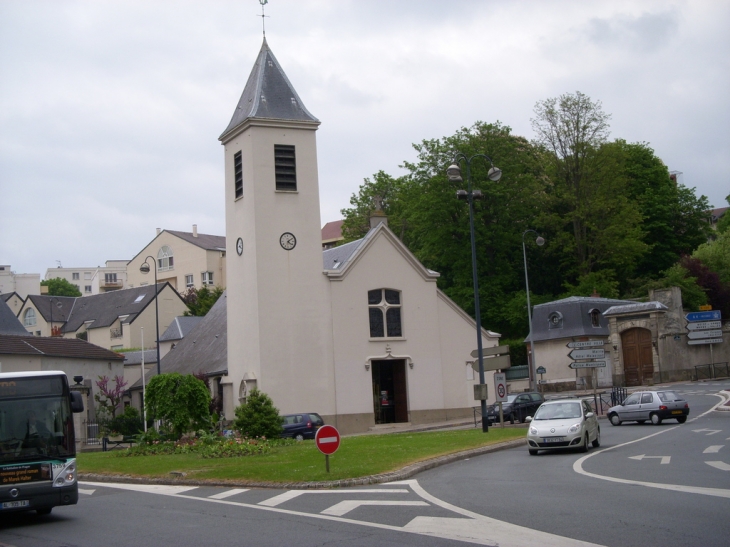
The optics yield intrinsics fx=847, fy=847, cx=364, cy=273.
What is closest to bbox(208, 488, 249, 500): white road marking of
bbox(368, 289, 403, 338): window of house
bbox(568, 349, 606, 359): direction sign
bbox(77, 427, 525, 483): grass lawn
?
bbox(77, 427, 525, 483): grass lawn

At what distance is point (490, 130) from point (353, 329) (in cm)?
2874

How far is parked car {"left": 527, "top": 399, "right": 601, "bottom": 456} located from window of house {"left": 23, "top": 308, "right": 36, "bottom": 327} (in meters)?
79.1

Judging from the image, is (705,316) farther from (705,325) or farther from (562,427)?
(562,427)

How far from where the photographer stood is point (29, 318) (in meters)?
92.4

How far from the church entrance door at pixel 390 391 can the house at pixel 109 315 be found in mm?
40695

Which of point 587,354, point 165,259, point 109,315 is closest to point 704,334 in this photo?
point 587,354

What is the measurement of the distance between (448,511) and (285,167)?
30.3 meters

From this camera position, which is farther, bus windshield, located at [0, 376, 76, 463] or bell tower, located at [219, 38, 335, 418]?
bell tower, located at [219, 38, 335, 418]

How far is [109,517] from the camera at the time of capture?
14250mm

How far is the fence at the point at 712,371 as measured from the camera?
59731 mm

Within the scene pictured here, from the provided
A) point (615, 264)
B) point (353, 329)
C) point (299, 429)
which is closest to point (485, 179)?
point (615, 264)

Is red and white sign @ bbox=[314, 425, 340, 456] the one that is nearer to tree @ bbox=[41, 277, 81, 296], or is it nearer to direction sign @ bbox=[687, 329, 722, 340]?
direction sign @ bbox=[687, 329, 722, 340]

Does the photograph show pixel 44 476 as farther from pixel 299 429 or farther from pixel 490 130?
pixel 490 130

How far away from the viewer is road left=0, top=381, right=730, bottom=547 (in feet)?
34.9
